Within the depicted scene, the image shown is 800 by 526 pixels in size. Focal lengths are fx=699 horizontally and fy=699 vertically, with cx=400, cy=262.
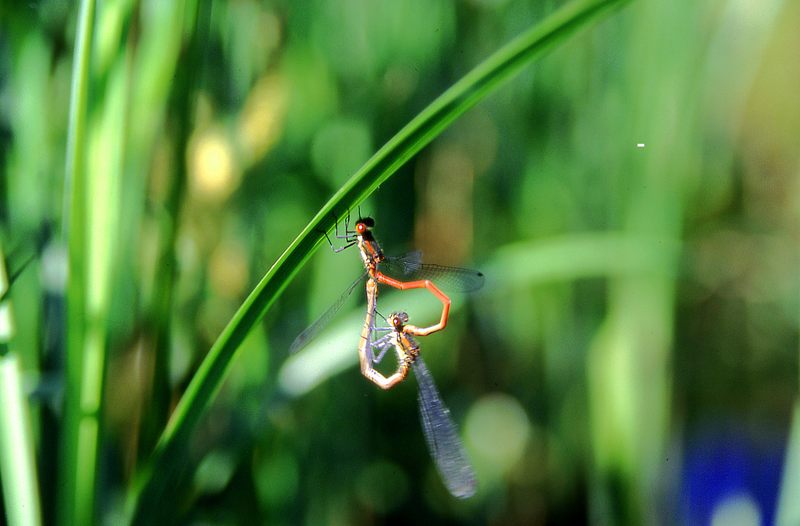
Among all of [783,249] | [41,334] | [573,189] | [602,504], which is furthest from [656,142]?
[41,334]

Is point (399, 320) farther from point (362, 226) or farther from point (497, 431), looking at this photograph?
point (497, 431)

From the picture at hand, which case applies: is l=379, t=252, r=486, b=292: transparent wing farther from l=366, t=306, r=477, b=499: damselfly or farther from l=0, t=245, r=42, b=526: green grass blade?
l=0, t=245, r=42, b=526: green grass blade

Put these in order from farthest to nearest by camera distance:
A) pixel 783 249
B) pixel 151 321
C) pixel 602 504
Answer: pixel 783 249 → pixel 602 504 → pixel 151 321

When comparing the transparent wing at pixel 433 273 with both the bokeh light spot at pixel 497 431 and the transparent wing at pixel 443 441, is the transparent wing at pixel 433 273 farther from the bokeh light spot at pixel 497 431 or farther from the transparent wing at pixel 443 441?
the bokeh light spot at pixel 497 431

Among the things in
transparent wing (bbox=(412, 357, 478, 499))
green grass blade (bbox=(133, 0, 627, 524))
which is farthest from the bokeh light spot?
green grass blade (bbox=(133, 0, 627, 524))

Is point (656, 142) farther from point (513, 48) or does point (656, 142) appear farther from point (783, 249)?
point (513, 48)

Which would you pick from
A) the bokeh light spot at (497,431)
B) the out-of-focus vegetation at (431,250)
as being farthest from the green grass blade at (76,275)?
the bokeh light spot at (497,431)
